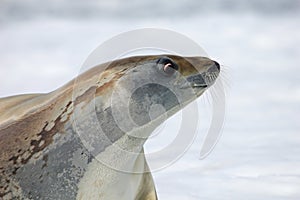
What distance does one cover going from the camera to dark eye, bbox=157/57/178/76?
3875mm

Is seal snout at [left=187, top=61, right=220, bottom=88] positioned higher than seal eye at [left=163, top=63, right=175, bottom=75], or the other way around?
seal eye at [left=163, top=63, right=175, bottom=75]

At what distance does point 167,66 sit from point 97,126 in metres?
0.57

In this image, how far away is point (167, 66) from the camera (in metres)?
3.88

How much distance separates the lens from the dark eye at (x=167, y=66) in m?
3.88

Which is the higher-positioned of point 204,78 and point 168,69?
point 168,69

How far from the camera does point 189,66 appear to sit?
3893 millimetres

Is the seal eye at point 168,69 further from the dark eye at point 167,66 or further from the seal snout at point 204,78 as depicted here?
the seal snout at point 204,78

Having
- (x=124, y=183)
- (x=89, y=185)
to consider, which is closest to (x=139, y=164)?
(x=124, y=183)

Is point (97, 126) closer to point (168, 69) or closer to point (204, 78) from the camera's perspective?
point (168, 69)

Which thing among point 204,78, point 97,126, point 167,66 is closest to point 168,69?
point 167,66

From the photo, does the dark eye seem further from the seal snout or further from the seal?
the seal snout

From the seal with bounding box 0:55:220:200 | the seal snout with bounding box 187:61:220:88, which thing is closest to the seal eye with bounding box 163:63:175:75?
the seal with bounding box 0:55:220:200

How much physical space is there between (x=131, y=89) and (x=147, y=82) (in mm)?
110

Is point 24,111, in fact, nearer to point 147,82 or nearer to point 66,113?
point 66,113
